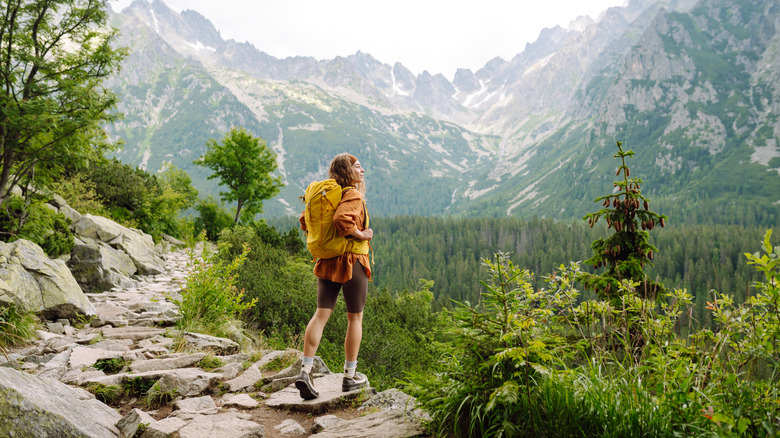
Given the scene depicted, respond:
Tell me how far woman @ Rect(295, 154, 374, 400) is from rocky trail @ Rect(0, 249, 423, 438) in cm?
31

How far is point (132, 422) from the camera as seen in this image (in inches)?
132

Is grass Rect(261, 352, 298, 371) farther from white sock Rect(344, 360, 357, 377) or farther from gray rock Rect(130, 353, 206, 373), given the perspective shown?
white sock Rect(344, 360, 357, 377)

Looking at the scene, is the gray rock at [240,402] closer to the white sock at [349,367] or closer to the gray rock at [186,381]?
the gray rock at [186,381]

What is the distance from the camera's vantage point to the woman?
418cm

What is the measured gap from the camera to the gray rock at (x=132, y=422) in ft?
10.7

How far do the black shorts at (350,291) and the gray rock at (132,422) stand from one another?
177 cm

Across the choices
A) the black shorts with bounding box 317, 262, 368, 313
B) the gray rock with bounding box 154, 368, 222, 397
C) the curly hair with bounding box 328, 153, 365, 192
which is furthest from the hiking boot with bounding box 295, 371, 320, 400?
the curly hair with bounding box 328, 153, 365, 192

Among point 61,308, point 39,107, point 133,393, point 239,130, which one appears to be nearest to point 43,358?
point 133,393

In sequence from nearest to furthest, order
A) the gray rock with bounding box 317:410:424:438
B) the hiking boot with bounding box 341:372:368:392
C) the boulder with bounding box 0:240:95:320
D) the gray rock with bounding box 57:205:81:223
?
the gray rock with bounding box 317:410:424:438 < the hiking boot with bounding box 341:372:368:392 < the boulder with bounding box 0:240:95:320 < the gray rock with bounding box 57:205:81:223

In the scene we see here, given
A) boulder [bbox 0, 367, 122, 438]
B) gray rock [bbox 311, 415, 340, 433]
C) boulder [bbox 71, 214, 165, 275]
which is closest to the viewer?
boulder [bbox 0, 367, 122, 438]

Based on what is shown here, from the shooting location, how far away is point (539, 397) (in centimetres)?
247

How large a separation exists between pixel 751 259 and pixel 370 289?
62.7 feet

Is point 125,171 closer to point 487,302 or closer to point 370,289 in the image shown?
point 370,289

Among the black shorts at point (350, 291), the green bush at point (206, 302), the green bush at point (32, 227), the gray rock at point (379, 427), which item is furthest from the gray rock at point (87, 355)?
the green bush at point (32, 227)
